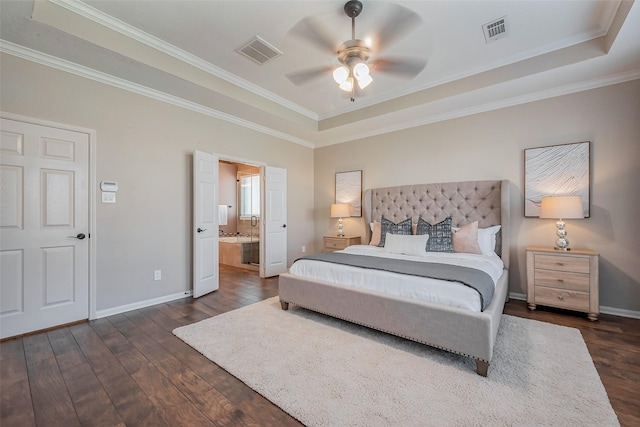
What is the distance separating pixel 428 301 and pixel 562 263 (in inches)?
78.7

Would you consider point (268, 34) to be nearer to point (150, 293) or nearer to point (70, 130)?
point (70, 130)

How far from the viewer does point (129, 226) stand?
128 inches

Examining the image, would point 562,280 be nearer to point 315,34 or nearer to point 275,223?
point 315,34

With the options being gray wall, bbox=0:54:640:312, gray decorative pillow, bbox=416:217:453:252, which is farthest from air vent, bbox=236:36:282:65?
gray decorative pillow, bbox=416:217:453:252

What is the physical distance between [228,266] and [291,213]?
6.90ft

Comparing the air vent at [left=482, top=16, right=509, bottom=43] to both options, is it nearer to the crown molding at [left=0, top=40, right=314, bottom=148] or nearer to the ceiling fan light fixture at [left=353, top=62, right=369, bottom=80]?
the ceiling fan light fixture at [left=353, top=62, right=369, bottom=80]

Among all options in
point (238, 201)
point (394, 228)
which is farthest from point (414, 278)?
point (238, 201)

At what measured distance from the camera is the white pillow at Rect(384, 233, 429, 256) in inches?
133

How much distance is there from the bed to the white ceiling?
1279 millimetres

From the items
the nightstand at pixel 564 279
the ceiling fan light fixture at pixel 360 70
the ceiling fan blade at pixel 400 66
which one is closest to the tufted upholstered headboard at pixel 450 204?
the nightstand at pixel 564 279

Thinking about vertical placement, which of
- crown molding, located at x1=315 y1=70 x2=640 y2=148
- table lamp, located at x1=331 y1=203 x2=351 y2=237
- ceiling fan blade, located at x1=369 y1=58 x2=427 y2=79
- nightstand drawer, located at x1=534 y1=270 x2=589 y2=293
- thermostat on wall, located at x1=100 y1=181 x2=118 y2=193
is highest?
crown molding, located at x1=315 y1=70 x2=640 y2=148

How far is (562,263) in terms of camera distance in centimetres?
301

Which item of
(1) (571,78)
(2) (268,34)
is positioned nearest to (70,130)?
(2) (268,34)

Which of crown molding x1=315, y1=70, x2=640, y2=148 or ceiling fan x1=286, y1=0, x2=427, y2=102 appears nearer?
ceiling fan x1=286, y1=0, x2=427, y2=102
